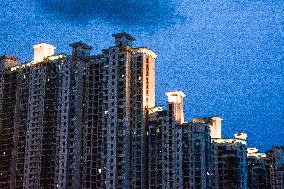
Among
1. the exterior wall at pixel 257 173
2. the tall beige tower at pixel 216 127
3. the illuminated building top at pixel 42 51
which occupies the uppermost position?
the illuminated building top at pixel 42 51

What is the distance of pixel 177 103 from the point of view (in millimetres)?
106500

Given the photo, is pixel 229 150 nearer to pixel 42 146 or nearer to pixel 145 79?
pixel 145 79

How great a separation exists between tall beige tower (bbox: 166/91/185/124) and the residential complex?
209 mm

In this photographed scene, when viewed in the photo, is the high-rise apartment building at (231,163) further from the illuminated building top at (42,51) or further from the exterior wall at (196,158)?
the illuminated building top at (42,51)

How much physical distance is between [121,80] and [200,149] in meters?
21.0

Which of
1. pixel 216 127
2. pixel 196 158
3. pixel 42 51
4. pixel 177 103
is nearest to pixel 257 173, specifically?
pixel 216 127

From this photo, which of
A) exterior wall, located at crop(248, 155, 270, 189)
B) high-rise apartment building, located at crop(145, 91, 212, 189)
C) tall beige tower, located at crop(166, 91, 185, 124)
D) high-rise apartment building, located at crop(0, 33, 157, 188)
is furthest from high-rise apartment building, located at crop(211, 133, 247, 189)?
high-rise apartment building, located at crop(0, 33, 157, 188)

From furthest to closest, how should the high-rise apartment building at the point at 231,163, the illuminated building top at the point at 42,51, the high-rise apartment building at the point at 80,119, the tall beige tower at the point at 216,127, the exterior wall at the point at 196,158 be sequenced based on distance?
the tall beige tower at the point at 216,127 → the high-rise apartment building at the point at 231,163 → the illuminated building top at the point at 42,51 → the high-rise apartment building at the point at 80,119 → the exterior wall at the point at 196,158

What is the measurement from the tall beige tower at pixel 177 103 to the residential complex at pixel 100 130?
0.21 m

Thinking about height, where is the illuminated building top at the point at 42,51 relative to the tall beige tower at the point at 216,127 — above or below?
above

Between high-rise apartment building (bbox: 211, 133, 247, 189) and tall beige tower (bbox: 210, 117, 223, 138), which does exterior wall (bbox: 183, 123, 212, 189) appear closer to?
high-rise apartment building (bbox: 211, 133, 247, 189)

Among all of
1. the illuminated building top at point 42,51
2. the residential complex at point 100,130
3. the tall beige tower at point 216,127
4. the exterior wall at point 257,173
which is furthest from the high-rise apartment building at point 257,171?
the illuminated building top at point 42,51

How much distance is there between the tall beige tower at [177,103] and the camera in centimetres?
10591

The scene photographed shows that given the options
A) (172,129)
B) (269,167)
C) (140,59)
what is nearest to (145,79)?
(140,59)
